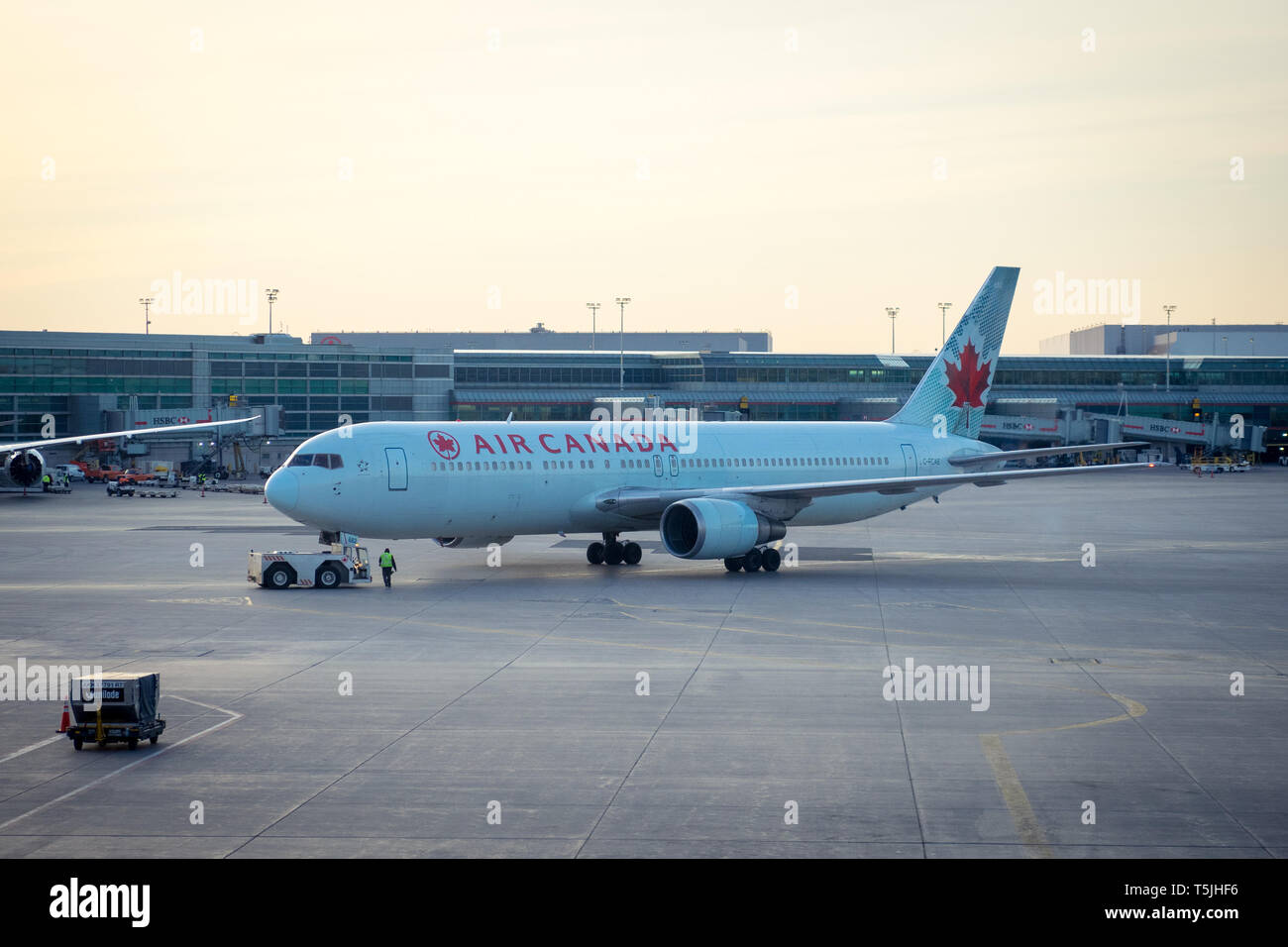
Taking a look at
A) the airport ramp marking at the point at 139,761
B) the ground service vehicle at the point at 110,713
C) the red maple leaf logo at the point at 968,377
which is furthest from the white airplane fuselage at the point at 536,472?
the ground service vehicle at the point at 110,713

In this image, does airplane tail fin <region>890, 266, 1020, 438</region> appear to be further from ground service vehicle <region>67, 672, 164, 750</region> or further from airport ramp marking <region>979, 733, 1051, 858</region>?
ground service vehicle <region>67, 672, 164, 750</region>

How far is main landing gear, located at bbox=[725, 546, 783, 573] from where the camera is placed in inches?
1657

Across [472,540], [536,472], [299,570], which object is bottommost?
[299,570]

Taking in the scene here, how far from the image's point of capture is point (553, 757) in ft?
61.0

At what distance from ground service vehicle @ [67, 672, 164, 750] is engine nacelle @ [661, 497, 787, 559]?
2218 centimetres

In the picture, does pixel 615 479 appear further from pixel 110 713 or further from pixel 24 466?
pixel 24 466

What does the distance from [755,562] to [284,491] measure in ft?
48.4

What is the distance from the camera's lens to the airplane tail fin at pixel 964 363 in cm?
5284

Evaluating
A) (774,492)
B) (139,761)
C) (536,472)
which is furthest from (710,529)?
(139,761)

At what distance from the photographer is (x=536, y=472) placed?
41.1 m
